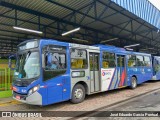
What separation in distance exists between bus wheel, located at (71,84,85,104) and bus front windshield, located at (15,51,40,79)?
6.60 feet

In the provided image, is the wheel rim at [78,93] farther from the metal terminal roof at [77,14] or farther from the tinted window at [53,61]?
the metal terminal roof at [77,14]

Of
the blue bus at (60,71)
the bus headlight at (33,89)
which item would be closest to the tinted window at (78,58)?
the blue bus at (60,71)

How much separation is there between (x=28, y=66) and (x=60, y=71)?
1.23 m

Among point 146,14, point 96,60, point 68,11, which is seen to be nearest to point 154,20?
point 146,14

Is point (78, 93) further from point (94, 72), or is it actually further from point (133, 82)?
point (133, 82)

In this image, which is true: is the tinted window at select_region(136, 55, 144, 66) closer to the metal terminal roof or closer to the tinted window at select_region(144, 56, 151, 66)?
the tinted window at select_region(144, 56, 151, 66)

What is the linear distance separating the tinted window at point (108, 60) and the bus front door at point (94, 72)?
22.9 inches

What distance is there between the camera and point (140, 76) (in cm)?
1260

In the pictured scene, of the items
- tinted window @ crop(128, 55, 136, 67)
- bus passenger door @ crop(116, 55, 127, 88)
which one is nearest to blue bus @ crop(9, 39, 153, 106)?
bus passenger door @ crop(116, 55, 127, 88)

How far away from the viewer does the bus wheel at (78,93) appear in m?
7.39

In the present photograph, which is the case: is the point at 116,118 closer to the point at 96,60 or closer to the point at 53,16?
the point at 96,60

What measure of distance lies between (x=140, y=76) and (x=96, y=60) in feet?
17.9

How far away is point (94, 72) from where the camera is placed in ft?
27.8

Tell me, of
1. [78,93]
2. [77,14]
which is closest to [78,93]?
[78,93]
